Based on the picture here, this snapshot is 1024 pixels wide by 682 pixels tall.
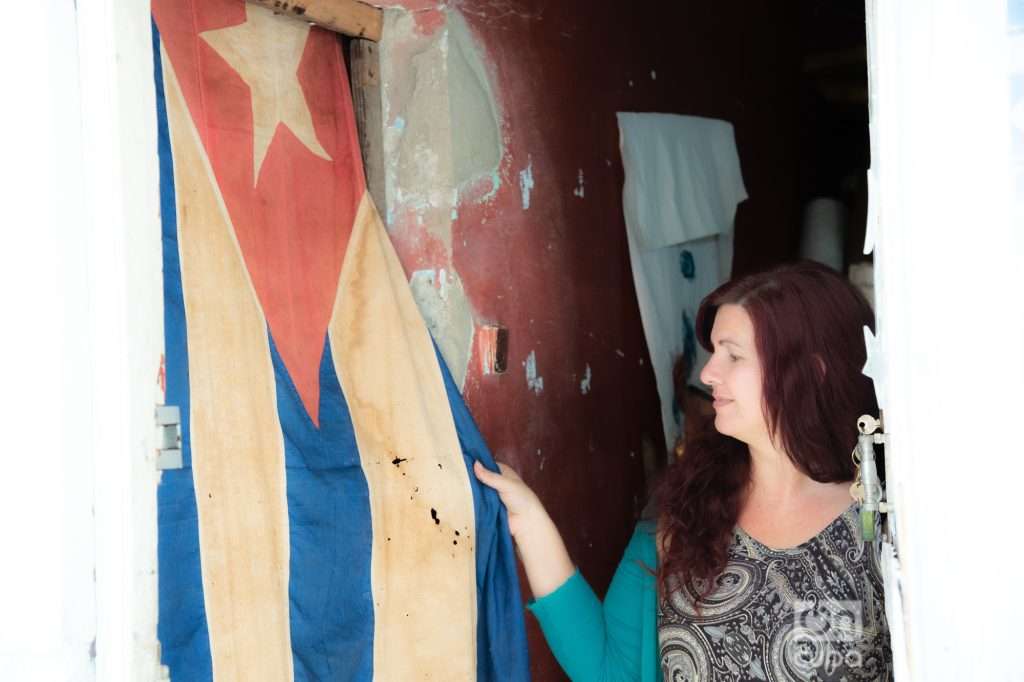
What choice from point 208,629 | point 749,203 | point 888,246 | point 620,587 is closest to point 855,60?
point 749,203

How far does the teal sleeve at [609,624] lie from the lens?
5.96ft

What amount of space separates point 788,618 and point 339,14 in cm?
134

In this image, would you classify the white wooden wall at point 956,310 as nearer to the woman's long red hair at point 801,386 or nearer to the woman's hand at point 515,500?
the woman's long red hair at point 801,386

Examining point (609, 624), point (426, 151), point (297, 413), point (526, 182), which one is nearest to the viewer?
point (297, 413)

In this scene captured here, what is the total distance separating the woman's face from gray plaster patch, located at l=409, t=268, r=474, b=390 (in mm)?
540

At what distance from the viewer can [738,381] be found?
5.75ft

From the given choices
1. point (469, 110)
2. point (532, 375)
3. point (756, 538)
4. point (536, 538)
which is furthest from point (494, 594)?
point (469, 110)

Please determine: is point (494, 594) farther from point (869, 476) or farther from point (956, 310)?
point (956, 310)

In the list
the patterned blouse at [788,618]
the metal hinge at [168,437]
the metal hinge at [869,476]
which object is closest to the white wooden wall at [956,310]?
the metal hinge at [869,476]

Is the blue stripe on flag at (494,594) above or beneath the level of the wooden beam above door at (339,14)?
beneath

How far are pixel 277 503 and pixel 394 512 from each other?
0.24 meters

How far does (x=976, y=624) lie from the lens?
1.09m

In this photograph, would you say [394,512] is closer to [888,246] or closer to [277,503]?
[277,503]

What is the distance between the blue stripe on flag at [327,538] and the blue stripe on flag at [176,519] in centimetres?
19
